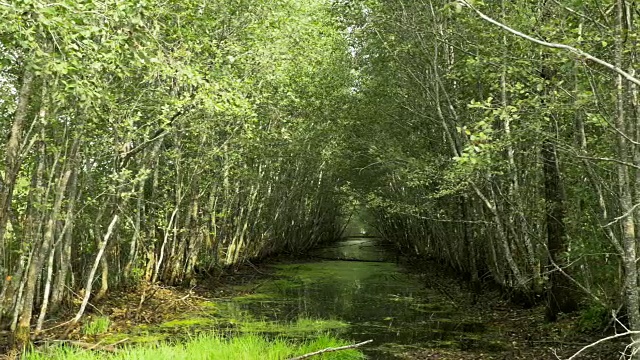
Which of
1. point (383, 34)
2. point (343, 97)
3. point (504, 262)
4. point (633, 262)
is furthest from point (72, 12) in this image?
point (343, 97)

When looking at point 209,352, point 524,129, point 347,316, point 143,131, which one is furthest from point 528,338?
point 143,131

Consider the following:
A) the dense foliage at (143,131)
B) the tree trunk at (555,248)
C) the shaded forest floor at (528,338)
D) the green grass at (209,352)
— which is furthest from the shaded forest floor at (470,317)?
the dense foliage at (143,131)

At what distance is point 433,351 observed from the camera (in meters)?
10.7

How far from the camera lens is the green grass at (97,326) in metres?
10.7

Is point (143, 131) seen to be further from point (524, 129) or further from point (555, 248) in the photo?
point (555, 248)

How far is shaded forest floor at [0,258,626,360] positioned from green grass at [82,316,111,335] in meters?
0.10

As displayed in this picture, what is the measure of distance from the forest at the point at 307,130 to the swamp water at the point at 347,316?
186 cm

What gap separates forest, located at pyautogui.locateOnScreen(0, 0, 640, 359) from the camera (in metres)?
7.02

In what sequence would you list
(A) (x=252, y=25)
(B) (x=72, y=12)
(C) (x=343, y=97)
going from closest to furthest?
(B) (x=72, y=12), (A) (x=252, y=25), (C) (x=343, y=97)

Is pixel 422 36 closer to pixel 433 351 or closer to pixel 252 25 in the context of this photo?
pixel 252 25

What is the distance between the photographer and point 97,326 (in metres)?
11.0

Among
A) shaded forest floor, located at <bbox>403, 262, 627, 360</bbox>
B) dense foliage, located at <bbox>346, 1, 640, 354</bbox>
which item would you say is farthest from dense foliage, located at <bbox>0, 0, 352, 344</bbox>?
shaded forest floor, located at <bbox>403, 262, 627, 360</bbox>

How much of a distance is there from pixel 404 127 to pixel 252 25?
7.50m

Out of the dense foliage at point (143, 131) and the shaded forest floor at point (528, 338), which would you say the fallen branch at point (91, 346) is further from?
the shaded forest floor at point (528, 338)
